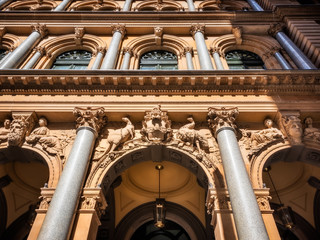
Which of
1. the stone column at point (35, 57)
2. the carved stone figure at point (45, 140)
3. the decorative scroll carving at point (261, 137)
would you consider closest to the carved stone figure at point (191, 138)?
the decorative scroll carving at point (261, 137)

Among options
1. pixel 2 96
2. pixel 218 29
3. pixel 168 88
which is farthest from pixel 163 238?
pixel 218 29

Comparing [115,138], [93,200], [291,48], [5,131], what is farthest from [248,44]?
[5,131]

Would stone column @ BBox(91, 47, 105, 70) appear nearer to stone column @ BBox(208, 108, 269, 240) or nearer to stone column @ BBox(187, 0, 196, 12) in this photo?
stone column @ BBox(208, 108, 269, 240)

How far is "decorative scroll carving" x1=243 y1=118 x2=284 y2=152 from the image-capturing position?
7.37 meters

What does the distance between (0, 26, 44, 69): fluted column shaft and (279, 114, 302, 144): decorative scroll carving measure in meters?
10.7

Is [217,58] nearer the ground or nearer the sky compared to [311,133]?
nearer the sky

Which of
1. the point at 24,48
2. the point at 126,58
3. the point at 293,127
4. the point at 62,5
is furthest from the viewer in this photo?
the point at 62,5

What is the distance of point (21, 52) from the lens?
10.8 metres

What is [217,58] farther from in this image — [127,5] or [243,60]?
[127,5]

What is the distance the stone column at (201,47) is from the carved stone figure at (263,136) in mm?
3488

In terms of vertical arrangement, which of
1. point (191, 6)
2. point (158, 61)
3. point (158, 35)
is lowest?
point (158, 61)

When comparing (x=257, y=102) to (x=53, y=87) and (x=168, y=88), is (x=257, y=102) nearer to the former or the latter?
(x=168, y=88)

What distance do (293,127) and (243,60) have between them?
563cm

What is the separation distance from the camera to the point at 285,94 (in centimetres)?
830
